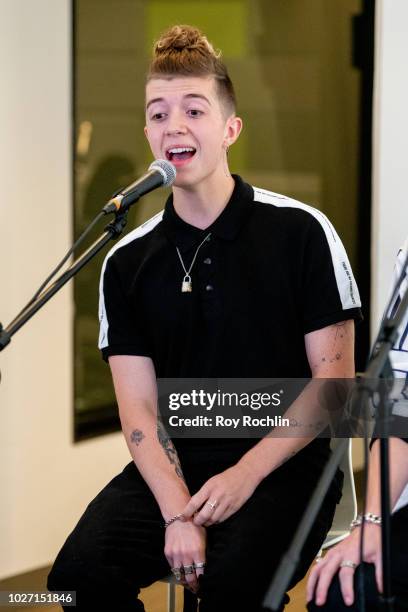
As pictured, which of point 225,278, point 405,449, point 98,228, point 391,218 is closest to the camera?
point 405,449

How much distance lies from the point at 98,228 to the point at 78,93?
475 millimetres

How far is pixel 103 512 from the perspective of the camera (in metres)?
2.08

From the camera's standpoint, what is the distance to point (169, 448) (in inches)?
84.9

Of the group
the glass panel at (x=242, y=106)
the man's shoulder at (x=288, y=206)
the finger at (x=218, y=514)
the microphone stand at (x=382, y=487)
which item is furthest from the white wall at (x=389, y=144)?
the microphone stand at (x=382, y=487)

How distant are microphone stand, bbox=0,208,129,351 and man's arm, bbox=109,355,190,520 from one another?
1.92 ft

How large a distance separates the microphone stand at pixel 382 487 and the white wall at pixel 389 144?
9.14 feet

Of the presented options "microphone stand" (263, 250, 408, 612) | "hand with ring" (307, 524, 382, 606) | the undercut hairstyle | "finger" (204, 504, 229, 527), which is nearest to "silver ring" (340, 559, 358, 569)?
"hand with ring" (307, 524, 382, 606)

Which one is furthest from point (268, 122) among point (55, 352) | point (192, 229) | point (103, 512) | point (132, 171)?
point (103, 512)

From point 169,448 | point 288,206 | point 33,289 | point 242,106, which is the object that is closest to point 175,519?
point 169,448

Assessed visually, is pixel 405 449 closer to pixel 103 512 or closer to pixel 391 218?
pixel 103 512

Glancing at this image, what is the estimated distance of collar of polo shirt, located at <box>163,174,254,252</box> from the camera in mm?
2193

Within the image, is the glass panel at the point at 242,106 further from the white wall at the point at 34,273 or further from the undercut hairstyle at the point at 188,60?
the undercut hairstyle at the point at 188,60

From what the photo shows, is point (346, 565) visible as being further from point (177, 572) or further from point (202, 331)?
point (202, 331)

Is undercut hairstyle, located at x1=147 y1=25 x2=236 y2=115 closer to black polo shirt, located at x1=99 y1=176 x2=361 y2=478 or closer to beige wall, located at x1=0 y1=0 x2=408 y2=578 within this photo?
black polo shirt, located at x1=99 y1=176 x2=361 y2=478
